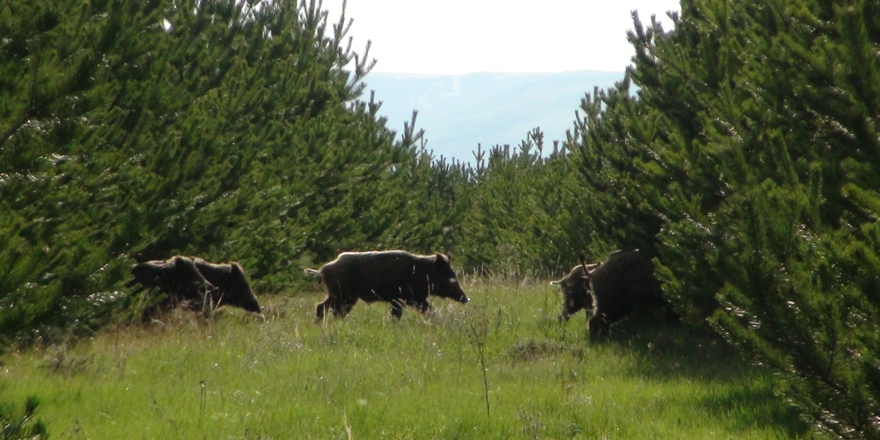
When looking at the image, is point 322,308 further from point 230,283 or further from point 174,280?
point 174,280

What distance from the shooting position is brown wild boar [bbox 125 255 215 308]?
11969 millimetres

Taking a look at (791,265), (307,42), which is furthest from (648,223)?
(307,42)

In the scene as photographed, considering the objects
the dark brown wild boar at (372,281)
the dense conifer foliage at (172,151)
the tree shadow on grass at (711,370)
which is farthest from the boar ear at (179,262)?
the tree shadow on grass at (711,370)

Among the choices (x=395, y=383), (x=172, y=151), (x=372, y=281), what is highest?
(x=172, y=151)

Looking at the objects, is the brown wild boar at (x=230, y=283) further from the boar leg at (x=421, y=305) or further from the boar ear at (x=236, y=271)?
the boar leg at (x=421, y=305)

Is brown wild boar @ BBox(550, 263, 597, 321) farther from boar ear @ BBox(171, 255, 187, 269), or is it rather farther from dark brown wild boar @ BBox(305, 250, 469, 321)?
boar ear @ BBox(171, 255, 187, 269)

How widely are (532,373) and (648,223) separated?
11.0ft

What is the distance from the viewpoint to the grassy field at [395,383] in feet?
22.4

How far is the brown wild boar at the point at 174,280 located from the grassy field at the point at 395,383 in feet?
1.40

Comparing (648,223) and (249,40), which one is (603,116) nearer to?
(648,223)

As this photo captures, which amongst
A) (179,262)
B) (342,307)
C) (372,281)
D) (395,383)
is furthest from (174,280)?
(395,383)

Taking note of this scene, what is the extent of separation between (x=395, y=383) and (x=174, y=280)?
4760mm

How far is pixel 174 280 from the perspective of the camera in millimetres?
12086

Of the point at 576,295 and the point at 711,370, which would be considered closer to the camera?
the point at 711,370
